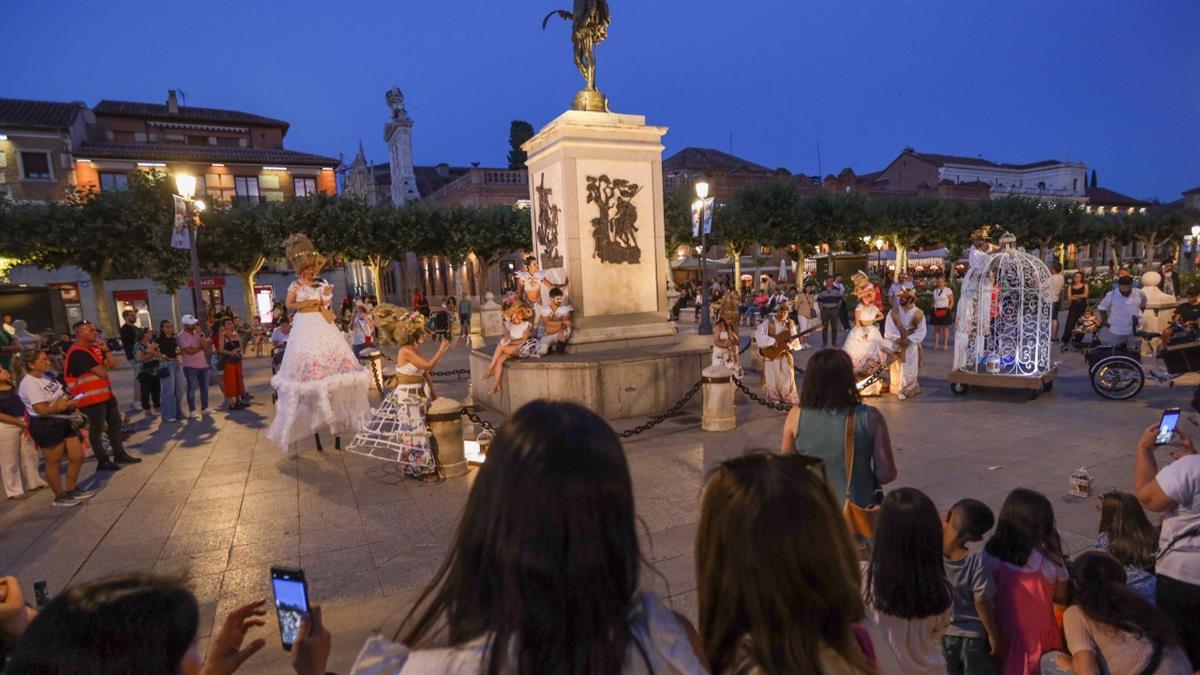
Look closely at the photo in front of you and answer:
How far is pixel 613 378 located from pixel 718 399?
144 centimetres

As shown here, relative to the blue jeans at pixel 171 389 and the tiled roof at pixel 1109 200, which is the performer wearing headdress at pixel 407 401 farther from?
the tiled roof at pixel 1109 200

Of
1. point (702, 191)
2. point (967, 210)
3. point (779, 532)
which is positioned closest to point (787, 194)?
point (967, 210)

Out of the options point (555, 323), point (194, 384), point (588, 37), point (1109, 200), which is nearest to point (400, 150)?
point (194, 384)

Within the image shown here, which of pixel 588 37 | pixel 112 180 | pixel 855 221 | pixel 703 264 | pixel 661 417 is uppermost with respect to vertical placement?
pixel 112 180

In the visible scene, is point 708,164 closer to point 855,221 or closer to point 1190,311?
point 855,221

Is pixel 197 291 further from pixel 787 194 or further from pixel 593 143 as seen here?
pixel 787 194

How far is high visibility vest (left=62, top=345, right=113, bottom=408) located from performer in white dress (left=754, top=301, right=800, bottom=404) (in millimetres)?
8701

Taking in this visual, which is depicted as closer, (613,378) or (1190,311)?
(613,378)

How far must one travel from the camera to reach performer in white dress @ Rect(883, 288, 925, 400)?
1002 centimetres

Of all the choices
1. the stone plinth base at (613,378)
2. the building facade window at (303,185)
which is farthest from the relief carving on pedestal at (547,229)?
the building facade window at (303,185)

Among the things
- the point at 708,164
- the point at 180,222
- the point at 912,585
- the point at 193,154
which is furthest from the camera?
the point at 708,164

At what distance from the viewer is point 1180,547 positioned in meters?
2.77

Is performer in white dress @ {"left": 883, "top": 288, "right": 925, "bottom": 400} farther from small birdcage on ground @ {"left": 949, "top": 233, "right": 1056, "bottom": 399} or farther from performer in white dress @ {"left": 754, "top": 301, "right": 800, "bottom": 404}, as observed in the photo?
performer in white dress @ {"left": 754, "top": 301, "right": 800, "bottom": 404}

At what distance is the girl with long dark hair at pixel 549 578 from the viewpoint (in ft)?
3.91
